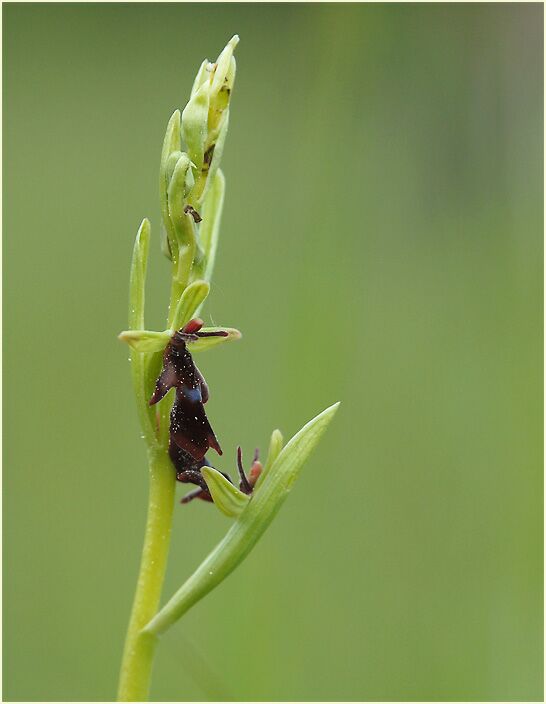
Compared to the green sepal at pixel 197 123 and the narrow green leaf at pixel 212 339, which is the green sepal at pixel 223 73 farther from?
the narrow green leaf at pixel 212 339

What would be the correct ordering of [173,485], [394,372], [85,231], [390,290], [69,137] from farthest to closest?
[69,137] → [85,231] → [390,290] → [394,372] → [173,485]

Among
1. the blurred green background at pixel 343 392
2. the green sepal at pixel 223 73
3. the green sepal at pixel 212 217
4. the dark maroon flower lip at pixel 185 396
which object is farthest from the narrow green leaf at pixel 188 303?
the blurred green background at pixel 343 392

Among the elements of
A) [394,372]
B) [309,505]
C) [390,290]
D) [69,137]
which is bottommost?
A: [309,505]

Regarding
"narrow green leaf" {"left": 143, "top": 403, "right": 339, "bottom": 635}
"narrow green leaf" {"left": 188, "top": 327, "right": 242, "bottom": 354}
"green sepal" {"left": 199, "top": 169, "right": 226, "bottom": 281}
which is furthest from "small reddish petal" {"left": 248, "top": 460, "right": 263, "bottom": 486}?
"green sepal" {"left": 199, "top": 169, "right": 226, "bottom": 281}

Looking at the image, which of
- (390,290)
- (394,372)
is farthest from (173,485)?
(390,290)

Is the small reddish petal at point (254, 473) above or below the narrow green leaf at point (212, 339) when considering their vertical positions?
below

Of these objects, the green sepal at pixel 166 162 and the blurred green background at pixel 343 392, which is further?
the blurred green background at pixel 343 392

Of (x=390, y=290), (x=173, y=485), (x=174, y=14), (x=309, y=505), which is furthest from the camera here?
(x=174, y=14)

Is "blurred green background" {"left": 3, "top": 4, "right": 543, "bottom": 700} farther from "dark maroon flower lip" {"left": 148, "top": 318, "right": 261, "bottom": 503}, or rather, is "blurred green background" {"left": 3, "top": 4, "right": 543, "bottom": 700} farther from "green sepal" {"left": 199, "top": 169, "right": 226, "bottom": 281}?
"dark maroon flower lip" {"left": 148, "top": 318, "right": 261, "bottom": 503}

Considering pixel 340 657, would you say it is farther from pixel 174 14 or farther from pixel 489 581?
pixel 174 14
